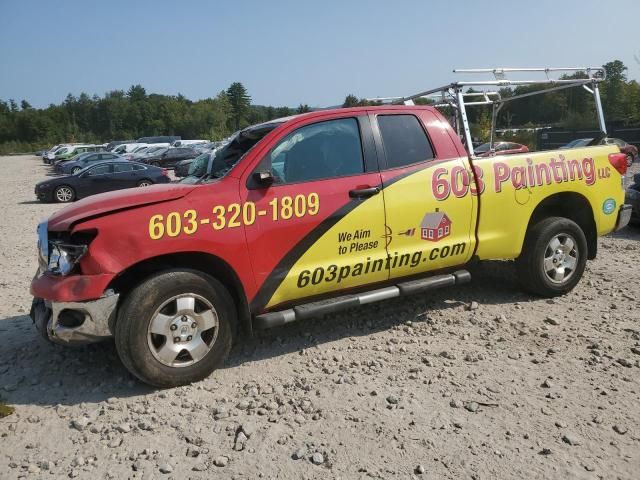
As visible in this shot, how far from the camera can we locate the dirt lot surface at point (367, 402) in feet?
9.61

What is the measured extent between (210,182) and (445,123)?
221cm

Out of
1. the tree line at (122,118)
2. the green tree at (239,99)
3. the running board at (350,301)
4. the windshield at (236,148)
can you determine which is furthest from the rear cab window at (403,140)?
the green tree at (239,99)

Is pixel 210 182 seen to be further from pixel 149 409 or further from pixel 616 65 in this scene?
pixel 616 65

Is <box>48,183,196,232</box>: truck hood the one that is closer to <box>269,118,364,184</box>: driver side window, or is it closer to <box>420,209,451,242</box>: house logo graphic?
<box>269,118,364,184</box>: driver side window

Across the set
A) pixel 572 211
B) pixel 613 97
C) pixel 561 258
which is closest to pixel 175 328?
pixel 561 258

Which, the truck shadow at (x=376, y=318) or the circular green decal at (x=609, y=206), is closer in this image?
the truck shadow at (x=376, y=318)

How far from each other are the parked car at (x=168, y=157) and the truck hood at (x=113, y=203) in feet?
105

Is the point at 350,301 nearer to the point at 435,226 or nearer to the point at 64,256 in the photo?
the point at 435,226

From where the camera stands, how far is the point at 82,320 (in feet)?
11.8

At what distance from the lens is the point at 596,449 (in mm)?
2947

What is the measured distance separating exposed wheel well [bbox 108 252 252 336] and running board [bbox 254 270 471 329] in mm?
185

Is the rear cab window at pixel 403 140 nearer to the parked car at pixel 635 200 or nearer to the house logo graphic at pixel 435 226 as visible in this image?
the house logo graphic at pixel 435 226

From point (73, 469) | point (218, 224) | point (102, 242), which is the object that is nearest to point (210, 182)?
point (218, 224)

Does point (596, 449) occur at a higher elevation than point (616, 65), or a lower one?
lower
